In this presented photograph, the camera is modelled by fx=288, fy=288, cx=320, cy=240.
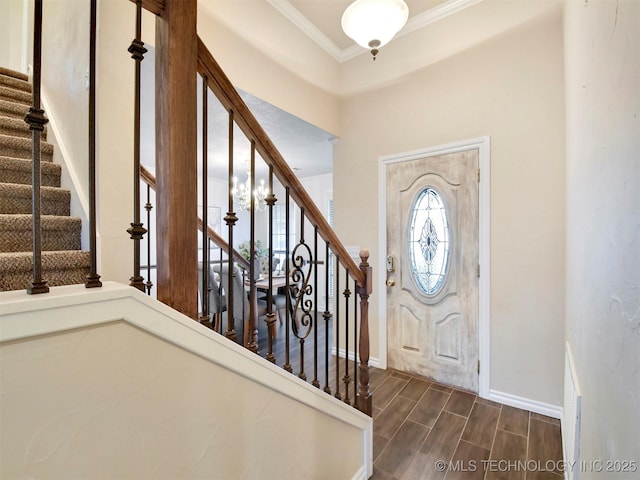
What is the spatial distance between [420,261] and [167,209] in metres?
2.31

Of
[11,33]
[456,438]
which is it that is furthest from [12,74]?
[456,438]

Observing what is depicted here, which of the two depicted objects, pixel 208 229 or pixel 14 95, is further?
pixel 14 95

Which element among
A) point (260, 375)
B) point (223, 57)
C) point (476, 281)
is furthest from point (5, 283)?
point (476, 281)

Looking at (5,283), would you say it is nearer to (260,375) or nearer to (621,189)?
(260,375)

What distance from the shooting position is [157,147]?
2.66 feet

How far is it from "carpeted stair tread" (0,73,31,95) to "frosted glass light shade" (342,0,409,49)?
7.56 feet

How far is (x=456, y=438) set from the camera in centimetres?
190

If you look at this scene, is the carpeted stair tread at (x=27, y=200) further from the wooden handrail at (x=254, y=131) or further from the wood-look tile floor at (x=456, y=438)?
the wood-look tile floor at (x=456, y=438)

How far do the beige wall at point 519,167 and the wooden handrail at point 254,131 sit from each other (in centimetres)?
164

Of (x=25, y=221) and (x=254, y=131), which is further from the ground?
(x=254, y=131)

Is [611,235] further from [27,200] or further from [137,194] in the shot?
[27,200]

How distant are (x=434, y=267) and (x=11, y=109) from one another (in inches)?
126

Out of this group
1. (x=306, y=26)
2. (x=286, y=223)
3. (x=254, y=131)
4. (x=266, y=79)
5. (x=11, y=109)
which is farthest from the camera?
(x=306, y=26)

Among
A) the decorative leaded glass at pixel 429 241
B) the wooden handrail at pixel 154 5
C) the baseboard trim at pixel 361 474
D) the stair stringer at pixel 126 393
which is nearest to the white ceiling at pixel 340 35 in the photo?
the decorative leaded glass at pixel 429 241
